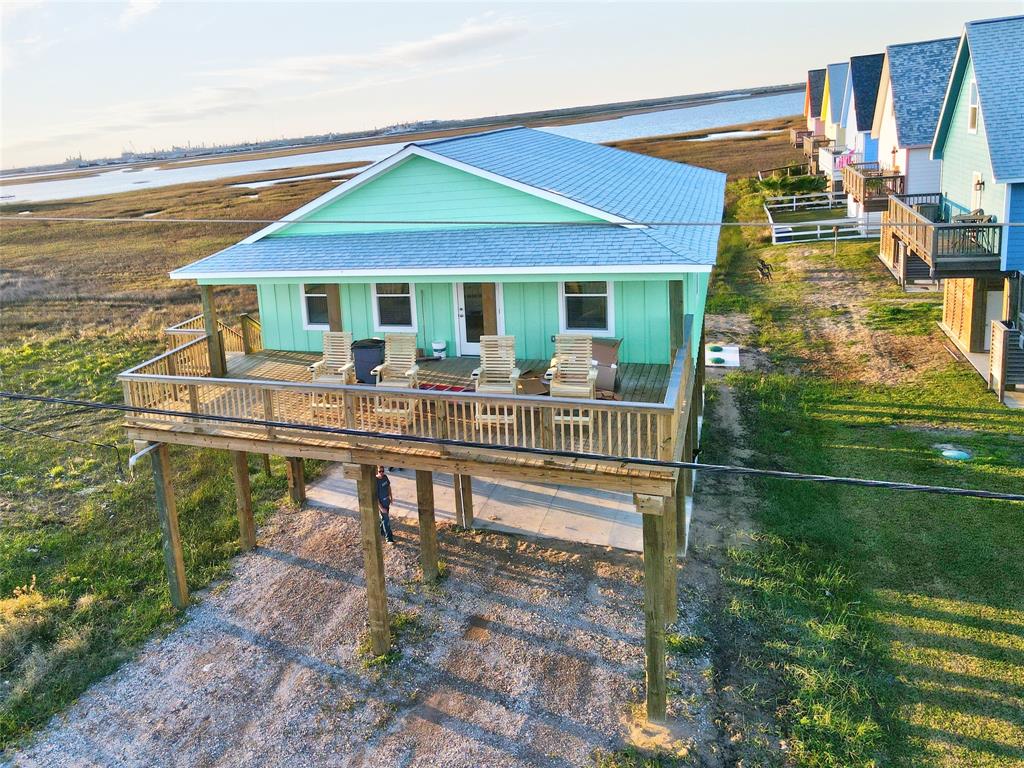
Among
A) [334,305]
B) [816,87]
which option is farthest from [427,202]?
[816,87]

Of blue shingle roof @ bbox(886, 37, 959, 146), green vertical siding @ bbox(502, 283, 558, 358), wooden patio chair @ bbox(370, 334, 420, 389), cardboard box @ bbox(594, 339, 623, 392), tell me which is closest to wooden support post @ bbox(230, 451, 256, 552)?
wooden patio chair @ bbox(370, 334, 420, 389)

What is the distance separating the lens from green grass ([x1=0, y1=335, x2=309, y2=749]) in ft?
45.6

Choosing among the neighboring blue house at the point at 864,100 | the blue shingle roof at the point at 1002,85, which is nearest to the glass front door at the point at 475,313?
the blue shingle roof at the point at 1002,85

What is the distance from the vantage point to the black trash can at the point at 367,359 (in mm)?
15047

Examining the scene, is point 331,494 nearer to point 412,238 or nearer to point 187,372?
point 187,372

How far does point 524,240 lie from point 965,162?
Result: 1825 cm

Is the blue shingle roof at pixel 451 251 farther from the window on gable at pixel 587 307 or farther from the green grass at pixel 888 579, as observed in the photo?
the green grass at pixel 888 579

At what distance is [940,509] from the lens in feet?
54.4

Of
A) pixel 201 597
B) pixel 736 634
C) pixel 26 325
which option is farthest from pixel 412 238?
pixel 26 325

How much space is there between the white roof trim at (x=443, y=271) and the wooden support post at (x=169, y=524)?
3468 millimetres

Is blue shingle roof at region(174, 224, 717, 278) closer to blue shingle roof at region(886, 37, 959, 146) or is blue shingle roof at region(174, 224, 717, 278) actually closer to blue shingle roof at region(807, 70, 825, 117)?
blue shingle roof at region(886, 37, 959, 146)

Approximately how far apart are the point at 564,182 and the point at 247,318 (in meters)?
7.83

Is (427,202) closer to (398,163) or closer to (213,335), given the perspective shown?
(398,163)

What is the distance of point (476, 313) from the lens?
621 inches
